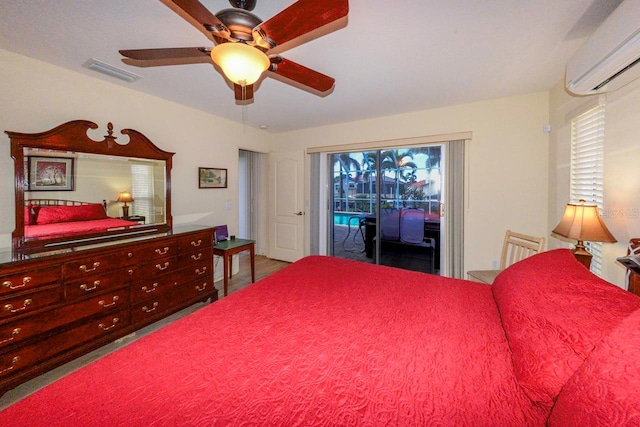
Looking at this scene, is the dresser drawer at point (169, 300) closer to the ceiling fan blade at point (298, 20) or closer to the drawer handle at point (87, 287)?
the drawer handle at point (87, 287)

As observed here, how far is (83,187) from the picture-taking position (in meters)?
2.44

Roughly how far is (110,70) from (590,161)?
4256 millimetres

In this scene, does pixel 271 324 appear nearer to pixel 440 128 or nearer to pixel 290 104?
pixel 290 104

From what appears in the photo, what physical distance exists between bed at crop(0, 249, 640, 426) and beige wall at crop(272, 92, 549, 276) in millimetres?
2112

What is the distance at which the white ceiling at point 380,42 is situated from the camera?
1589 millimetres

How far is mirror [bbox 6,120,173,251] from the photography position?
6.95 feet

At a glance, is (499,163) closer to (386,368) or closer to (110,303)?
(386,368)

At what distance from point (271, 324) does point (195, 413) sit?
0.51m

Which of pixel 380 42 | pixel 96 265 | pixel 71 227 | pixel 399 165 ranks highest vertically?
pixel 380 42

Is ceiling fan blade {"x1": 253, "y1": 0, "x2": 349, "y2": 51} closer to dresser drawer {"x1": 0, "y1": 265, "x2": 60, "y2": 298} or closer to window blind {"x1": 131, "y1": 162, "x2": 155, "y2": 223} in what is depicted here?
dresser drawer {"x1": 0, "y1": 265, "x2": 60, "y2": 298}

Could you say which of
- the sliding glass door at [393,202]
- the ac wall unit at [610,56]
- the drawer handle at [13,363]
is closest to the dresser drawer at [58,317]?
the drawer handle at [13,363]

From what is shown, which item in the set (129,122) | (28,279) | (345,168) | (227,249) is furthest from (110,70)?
(345,168)

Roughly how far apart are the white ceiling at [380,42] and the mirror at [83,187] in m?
0.66

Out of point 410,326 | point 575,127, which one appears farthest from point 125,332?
point 575,127
